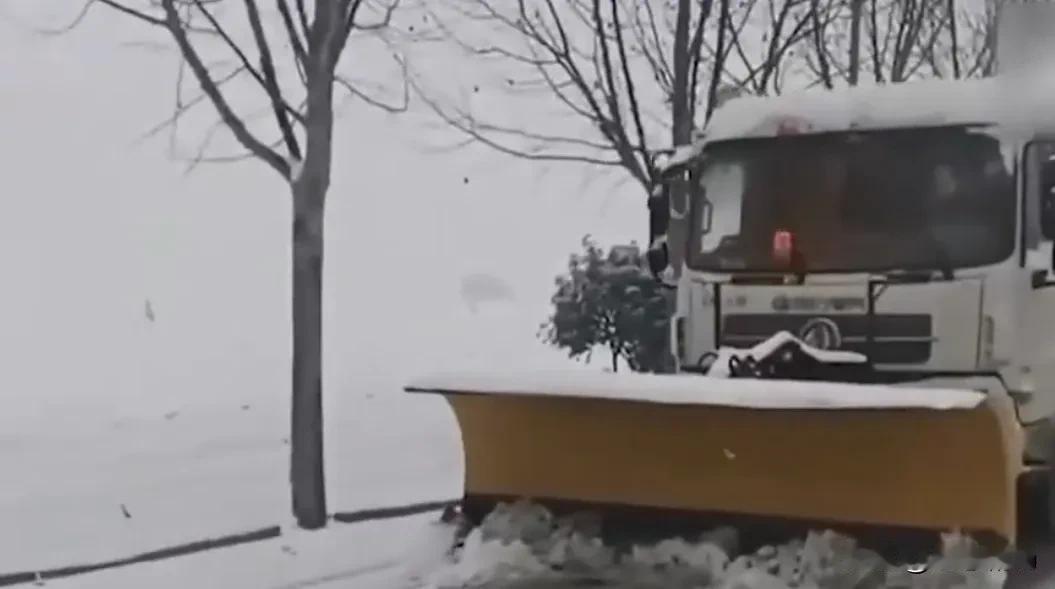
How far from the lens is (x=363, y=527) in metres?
10.7

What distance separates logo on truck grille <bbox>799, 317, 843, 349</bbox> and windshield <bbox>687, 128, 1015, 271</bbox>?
0.32 metres

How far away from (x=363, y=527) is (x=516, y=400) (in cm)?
344

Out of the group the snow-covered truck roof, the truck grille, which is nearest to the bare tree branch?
the snow-covered truck roof

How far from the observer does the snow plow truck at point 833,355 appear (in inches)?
261

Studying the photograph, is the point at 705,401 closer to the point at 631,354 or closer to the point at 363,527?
the point at 363,527

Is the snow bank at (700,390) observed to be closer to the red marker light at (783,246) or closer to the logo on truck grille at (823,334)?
the logo on truck grille at (823,334)

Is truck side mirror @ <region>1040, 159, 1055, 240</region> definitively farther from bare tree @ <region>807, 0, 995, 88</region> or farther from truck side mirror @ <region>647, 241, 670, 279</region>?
bare tree @ <region>807, 0, 995, 88</region>

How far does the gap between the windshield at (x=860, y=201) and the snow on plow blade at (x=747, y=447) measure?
1419mm

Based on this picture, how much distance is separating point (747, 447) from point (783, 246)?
5.66 ft

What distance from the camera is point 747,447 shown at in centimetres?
706

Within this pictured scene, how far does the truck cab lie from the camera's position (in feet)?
26.0

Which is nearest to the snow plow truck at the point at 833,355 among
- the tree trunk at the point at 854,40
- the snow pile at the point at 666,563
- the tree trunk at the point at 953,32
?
the snow pile at the point at 666,563

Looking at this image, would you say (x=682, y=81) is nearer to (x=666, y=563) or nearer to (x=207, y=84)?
(x=207, y=84)

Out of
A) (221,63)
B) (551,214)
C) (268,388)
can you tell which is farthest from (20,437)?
(551,214)
